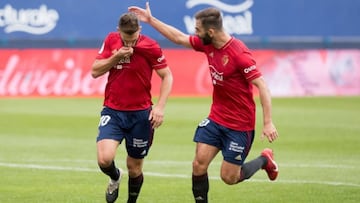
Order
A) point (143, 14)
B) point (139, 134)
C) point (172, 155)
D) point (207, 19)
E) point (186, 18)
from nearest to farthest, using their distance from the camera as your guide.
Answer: point (207, 19), point (143, 14), point (139, 134), point (172, 155), point (186, 18)

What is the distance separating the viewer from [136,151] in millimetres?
12117

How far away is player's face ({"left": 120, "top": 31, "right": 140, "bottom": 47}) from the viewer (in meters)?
11.6

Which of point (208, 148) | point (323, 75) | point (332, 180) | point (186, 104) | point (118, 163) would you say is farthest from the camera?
point (323, 75)

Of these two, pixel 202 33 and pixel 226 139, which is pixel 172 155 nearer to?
pixel 226 139

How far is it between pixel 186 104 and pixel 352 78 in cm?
587

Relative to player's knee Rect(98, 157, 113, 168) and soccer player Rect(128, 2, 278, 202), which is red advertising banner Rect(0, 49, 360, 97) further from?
soccer player Rect(128, 2, 278, 202)

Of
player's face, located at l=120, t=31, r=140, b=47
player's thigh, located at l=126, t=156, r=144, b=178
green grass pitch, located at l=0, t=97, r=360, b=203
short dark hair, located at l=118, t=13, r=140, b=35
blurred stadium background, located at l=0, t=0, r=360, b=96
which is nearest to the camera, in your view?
short dark hair, located at l=118, t=13, r=140, b=35

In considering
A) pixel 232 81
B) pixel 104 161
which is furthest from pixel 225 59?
pixel 104 161

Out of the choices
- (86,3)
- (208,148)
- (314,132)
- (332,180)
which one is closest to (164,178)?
(332,180)

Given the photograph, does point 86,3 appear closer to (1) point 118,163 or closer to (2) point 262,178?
(1) point 118,163

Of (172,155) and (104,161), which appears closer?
(104,161)

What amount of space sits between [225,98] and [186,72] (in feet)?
57.8

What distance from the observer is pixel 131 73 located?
38.9 ft

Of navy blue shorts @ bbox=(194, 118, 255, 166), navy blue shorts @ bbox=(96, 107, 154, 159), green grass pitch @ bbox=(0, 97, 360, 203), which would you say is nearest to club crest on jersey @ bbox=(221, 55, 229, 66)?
navy blue shorts @ bbox=(194, 118, 255, 166)
